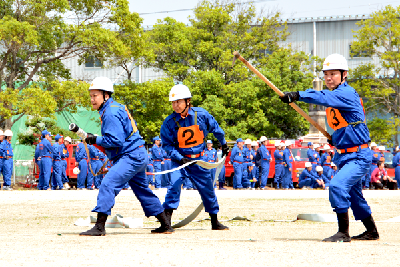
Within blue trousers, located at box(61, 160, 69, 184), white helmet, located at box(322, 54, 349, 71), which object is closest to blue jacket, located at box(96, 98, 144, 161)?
white helmet, located at box(322, 54, 349, 71)

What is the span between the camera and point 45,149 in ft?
76.0

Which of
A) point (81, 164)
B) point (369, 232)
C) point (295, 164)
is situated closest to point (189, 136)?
point (369, 232)

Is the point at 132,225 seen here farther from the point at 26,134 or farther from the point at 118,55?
the point at 26,134

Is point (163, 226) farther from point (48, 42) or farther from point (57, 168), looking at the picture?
point (48, 42)

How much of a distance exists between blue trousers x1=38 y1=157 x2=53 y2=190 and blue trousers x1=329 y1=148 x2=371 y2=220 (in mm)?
17063

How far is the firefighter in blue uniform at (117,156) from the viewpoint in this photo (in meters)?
7.54

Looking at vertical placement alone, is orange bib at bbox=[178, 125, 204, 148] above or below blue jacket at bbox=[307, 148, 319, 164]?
above

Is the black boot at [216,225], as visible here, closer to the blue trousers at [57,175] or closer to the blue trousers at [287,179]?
the blue trousers at [57,175]

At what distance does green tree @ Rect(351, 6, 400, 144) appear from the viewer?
35.9 m

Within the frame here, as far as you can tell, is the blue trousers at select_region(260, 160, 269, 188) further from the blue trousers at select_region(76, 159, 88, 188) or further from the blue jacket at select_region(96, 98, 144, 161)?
the blue jacket at select_region(96, 98, 144, 161)

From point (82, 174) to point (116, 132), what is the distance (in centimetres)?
1762

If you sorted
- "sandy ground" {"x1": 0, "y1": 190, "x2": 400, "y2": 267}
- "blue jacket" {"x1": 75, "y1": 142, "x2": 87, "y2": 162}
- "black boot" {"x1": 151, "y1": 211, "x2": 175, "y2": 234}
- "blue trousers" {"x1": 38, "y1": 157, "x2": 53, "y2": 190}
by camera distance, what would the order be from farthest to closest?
"blue jacket" {"x1": 75, "y1": 142, "x2": 87, "y2": 162}
"blue trousers" {"x1": 38, "y1": 157, "x2": 53, "y2": 190}
"black boot" {"x1": 151, "y1": 211, "x2": 175, "y2": 234}
"sandy ground" {"x1": 0, "y1": 190, "x2": 400, "y2": 267}

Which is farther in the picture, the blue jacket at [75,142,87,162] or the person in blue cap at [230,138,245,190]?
the person in blue cap at [230,138,245,190]

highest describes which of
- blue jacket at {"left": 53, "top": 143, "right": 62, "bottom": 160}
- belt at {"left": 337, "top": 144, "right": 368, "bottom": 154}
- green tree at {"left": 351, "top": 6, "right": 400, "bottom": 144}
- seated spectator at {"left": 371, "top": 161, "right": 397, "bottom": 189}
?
green tree at {"left": 351, "top": 6, "right": 400, "bottom": 144}
